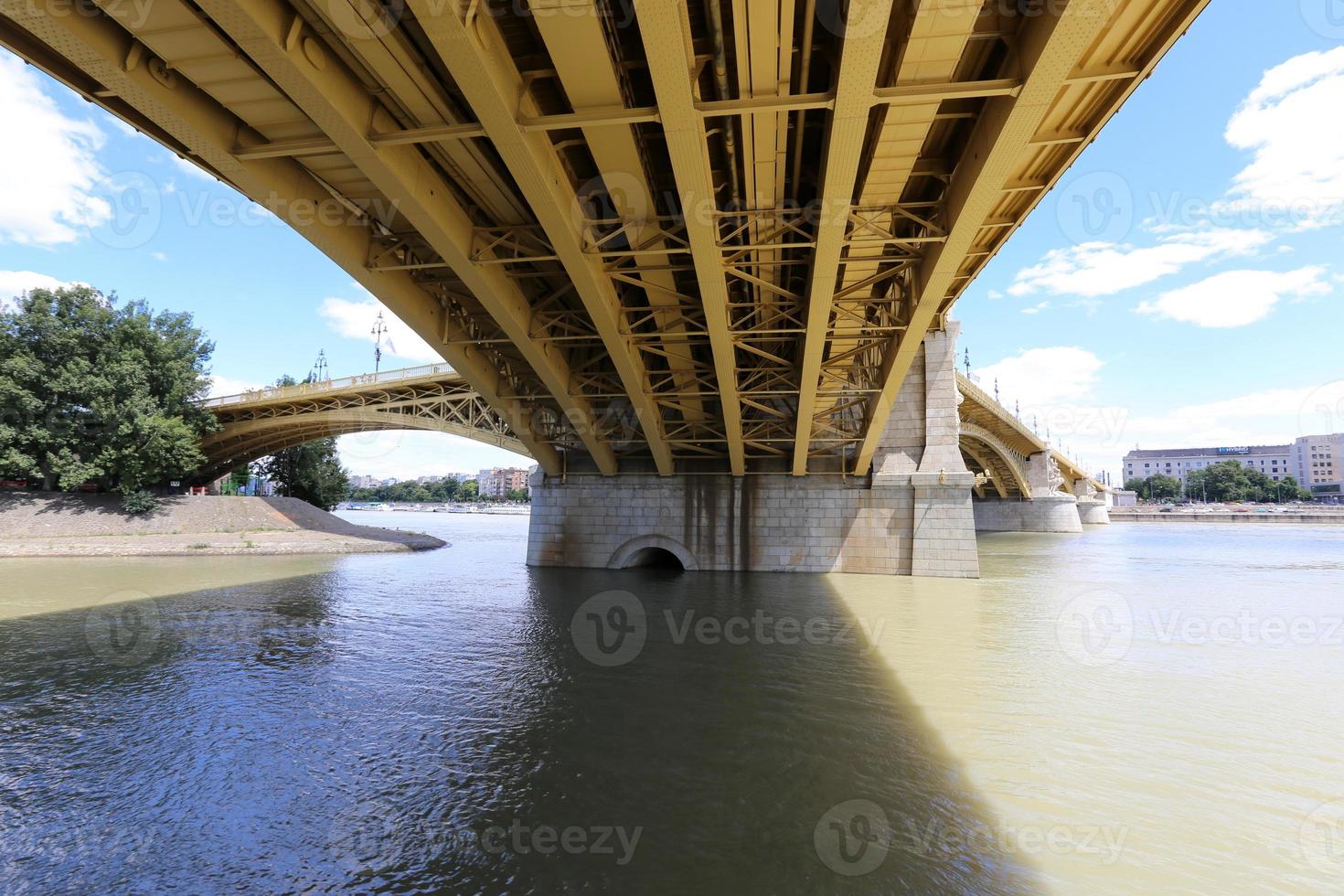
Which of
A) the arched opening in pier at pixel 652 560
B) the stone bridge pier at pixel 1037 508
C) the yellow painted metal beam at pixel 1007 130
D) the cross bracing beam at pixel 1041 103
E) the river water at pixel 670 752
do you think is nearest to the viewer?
the river water at pixel 670 752

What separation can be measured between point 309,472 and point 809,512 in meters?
41.4

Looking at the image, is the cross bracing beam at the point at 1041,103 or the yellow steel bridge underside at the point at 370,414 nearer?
the cross bracing beam at the point at 1041,103

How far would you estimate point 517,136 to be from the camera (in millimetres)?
6777

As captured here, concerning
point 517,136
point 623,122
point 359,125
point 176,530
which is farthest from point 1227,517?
point 176,530

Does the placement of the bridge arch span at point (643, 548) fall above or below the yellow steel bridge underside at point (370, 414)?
below

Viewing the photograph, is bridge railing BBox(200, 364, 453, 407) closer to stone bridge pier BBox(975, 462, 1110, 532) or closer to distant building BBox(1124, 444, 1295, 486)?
stone bridge pier BBox(975, 462, 1110, 532)

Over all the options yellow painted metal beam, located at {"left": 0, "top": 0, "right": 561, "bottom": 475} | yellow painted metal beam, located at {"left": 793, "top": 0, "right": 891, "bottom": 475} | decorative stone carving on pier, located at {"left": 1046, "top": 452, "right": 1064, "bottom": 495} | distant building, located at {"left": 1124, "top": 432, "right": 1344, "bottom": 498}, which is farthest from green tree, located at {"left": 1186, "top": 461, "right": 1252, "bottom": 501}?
yellow painted metal beam, located at {"left": 0, "top": 0, "right": 561, "bottom": 475}

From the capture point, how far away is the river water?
14.0 feet

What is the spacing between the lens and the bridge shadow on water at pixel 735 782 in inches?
164

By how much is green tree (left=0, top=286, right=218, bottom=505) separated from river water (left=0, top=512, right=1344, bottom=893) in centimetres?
2082

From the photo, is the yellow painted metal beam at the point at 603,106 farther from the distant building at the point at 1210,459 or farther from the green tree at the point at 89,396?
the distant building at the point at 1210,459

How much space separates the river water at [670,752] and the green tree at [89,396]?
20823 mm

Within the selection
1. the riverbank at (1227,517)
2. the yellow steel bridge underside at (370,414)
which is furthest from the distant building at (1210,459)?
the yellow steel bridge underside at (370,414)

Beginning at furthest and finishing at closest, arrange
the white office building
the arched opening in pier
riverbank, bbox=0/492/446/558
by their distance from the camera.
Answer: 1. the white office building
2. riverbank, bbox=0/492/446/558
3. the arched opening in pier
